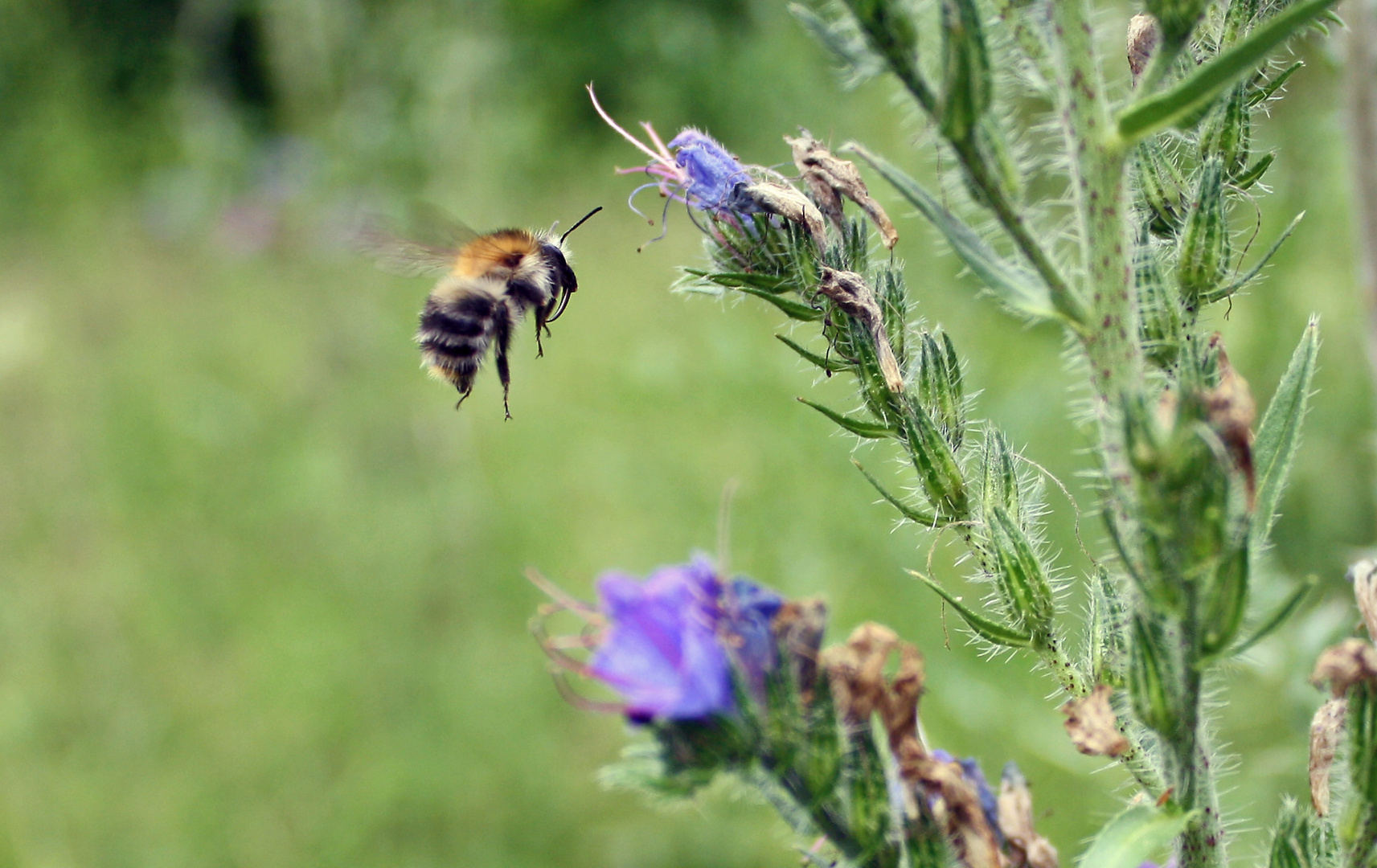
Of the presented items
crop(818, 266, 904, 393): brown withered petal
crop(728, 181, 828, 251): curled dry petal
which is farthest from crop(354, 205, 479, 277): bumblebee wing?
crop(818, 266, 904, 393): brown withered petal

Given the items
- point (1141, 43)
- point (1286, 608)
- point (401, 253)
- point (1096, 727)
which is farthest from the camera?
point (401, 253)

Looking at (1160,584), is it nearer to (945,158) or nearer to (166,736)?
(945,158)

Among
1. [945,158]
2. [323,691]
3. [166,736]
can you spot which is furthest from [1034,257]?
[166,736]

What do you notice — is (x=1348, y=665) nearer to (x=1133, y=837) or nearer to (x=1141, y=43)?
(x=1133, y=837)

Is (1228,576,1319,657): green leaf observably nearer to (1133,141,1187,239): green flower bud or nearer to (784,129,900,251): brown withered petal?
(1133,141,1187,239): green flower bud

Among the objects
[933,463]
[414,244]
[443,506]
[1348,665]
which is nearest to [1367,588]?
[1348,665]

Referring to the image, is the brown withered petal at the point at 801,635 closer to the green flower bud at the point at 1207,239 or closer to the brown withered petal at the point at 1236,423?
the brown withered petal at the point at 1236,423
